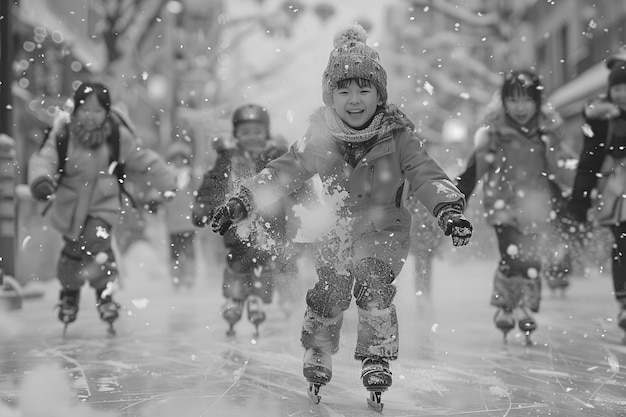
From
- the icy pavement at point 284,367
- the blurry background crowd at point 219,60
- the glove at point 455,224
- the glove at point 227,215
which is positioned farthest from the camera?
the blurry background crowd at point 219,60

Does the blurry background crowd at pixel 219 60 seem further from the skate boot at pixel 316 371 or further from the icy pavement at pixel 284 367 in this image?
the skate boot at pixel 316 371

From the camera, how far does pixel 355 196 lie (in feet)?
12.1

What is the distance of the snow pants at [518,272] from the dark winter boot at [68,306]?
10.4 ft

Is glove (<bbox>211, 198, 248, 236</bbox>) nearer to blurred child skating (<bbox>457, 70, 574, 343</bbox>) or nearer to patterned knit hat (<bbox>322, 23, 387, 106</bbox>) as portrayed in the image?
patterned knit hat (<bbox>322, 23, 387, 106</bbox>)

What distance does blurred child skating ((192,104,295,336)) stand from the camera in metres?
5.64

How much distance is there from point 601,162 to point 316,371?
3.16 m

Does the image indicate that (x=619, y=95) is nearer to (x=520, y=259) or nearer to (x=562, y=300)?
(x=520, y=259)

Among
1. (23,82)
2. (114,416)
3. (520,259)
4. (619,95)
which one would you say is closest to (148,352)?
(114,416)

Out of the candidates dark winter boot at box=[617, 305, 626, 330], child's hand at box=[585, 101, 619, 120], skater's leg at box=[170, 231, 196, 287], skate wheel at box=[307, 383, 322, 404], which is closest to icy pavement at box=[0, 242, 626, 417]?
skate wheel at box=[307, 383, 322, 404]

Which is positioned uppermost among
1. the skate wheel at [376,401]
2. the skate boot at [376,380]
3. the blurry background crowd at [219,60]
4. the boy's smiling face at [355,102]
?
the blurry background crowd at [219,60]

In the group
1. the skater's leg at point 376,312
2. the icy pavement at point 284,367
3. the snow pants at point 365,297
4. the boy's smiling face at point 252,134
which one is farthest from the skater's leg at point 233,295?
the skater's leg at point 376,312

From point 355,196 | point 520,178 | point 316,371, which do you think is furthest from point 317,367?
point 520,178

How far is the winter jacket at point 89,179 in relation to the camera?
592 cm

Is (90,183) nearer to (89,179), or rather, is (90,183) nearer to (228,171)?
(89,179)
